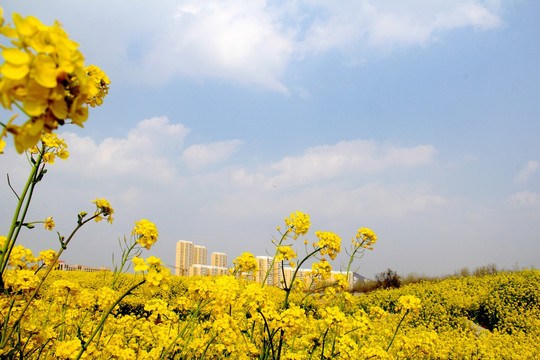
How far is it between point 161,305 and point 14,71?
2.81 metres

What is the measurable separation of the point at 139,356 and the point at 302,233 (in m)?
1.90

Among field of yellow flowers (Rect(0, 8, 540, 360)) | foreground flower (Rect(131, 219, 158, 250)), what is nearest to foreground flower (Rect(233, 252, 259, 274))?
field of yellow flowers (Rect(0, 8, 540, 360))

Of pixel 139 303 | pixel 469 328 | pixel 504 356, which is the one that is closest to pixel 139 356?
pixel 504 356

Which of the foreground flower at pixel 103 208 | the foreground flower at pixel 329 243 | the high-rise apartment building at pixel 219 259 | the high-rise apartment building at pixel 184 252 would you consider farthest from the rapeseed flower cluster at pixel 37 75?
the high-rise apartment building at pixel 219 259

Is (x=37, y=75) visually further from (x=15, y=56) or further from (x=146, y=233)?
(x=146, y=233)

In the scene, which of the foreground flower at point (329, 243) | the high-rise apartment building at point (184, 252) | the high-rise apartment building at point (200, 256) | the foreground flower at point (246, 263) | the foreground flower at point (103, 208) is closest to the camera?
the foreground flower at point (103, 208)

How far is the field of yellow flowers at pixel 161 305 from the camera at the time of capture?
0.75 m

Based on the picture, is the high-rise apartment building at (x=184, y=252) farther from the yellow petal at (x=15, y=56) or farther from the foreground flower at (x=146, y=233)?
the yellow petal at (x=15, y=56)

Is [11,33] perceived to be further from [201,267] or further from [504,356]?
[201,267]

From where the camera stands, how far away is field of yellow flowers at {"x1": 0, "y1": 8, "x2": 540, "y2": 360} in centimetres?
75

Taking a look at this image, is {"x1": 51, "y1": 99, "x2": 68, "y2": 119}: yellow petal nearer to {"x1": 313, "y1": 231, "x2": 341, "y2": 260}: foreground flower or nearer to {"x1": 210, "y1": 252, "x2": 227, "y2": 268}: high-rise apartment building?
{"x1": 313, "y1": 231, "x2": 341, "y2": 260}: foreground flower

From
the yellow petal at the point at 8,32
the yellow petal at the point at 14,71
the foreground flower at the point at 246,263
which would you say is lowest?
the foreground flower at the point at 246,263

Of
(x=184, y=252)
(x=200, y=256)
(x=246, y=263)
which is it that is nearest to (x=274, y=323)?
(x=246, y=263)

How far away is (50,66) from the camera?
29.1 inches
